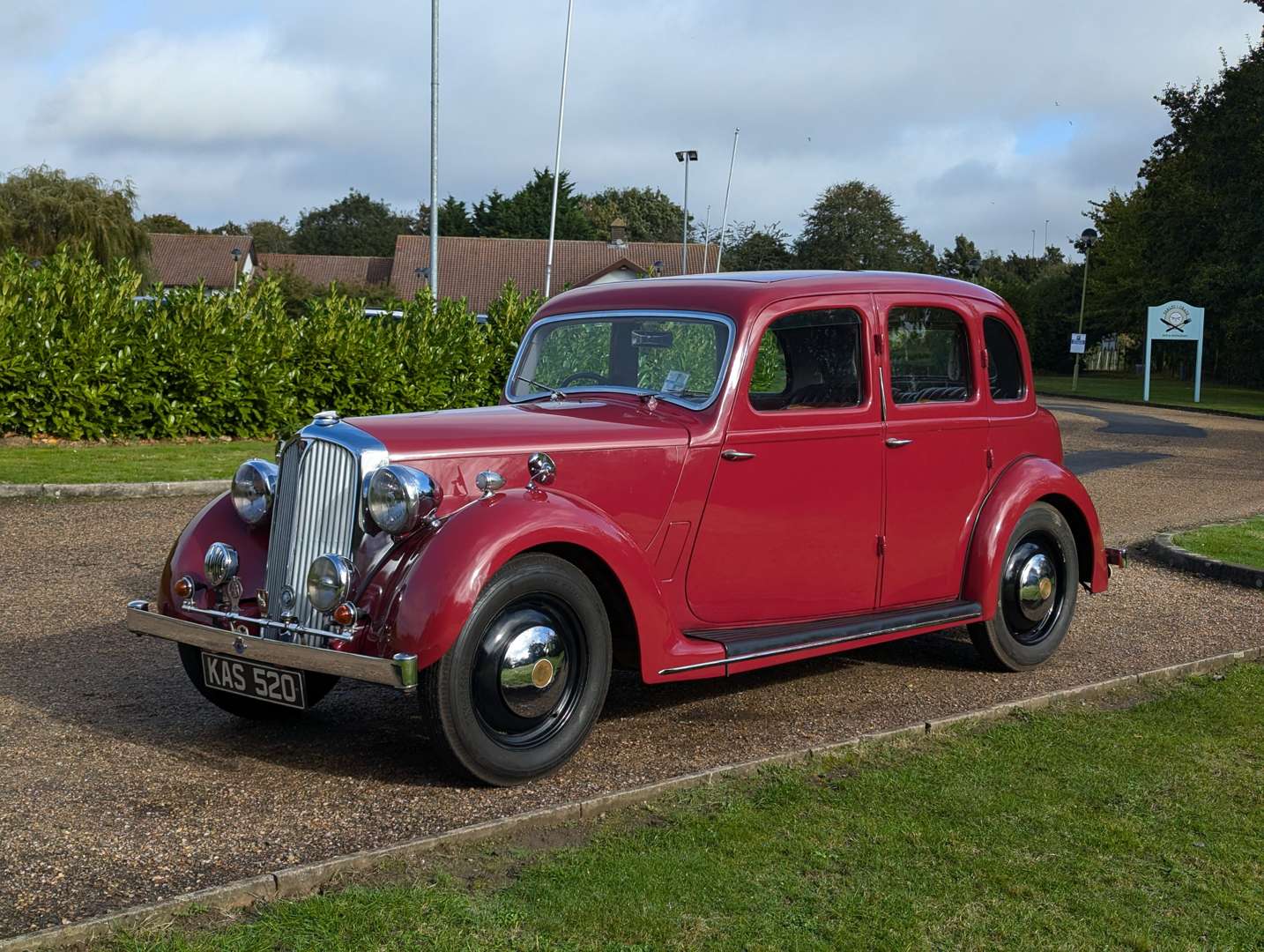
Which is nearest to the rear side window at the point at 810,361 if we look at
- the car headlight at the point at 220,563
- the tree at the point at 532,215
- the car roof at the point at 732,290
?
the car roof at the point at 732,290

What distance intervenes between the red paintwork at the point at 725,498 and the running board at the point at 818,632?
0.14 feet

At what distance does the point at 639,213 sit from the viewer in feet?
345

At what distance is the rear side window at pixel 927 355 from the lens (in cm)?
615

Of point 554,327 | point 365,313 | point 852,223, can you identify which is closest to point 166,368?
point 365,313

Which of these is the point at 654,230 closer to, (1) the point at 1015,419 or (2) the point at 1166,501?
(2) the point at 1166,501

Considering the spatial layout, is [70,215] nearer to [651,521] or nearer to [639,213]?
[651,521]

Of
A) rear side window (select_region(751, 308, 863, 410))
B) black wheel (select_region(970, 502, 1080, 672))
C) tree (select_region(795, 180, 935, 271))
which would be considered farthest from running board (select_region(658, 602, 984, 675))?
tree (select_region(795, 180, 935, 271))

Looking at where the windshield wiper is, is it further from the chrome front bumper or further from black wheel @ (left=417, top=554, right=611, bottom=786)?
the chrome front bumper

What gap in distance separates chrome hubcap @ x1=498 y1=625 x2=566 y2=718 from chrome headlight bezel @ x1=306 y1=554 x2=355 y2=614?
24.0 inches

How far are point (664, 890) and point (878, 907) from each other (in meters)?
0.62

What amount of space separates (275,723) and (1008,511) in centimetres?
364

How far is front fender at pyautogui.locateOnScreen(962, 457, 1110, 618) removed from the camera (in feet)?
21.0

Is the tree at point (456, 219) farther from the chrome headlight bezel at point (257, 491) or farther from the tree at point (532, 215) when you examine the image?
the chrome headlight bezel at point (257, 491)

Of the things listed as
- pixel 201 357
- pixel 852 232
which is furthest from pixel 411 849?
pixel 852 232
